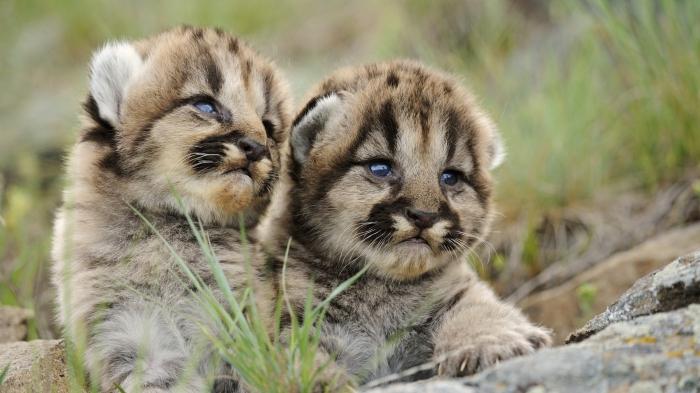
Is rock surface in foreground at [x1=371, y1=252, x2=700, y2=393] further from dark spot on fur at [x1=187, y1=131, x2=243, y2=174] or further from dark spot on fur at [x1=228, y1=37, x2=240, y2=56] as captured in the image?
dark spot on fur at [x1=228, y1=37, x2=240, y2=56]

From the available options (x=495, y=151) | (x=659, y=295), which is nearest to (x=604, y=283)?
(x=495, y=151)

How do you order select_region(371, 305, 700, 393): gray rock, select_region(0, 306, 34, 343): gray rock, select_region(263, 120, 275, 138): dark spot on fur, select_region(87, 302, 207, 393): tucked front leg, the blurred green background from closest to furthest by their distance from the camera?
select_region(371, 305, 700, 393): gray rock
select_region(87, 302, 207, 393): tucked front leg
select_region(263, 120, 275, 138): dark spot on fur
select_region(0, 306, 34, 343): gray rock
the blurred green background

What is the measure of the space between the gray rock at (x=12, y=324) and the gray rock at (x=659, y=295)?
300 centimetres

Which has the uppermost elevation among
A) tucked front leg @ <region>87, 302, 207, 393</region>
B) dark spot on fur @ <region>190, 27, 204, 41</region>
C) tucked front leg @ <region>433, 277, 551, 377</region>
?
dark spot on fur @ <region>190, 27, 204, 41</region>

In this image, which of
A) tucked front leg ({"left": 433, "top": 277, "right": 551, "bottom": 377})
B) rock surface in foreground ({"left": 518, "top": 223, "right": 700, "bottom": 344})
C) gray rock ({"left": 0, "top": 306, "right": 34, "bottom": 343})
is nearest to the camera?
tucked front leg ({"left": 433, "top": 277, "right": 551, "bottom": 377})

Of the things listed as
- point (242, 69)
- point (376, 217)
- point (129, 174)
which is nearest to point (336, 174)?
point (376, 217)

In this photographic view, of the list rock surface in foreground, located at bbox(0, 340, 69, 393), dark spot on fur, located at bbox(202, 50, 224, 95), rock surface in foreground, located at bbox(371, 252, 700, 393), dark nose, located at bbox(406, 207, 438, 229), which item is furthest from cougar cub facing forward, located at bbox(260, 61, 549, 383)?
rock surface in foreground, located at bbox(0, 340, 69, 393)

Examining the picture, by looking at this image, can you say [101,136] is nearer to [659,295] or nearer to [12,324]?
[12,324]

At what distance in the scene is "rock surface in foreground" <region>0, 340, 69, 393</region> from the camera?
4168mm

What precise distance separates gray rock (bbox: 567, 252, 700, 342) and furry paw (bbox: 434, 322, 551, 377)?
237 mm

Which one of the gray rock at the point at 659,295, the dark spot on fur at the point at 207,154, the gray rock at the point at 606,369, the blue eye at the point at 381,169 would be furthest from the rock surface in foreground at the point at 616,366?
the dark spot on fur at the point at 207,154

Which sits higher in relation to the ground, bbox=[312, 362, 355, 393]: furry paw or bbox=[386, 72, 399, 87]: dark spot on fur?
bbox=[386, 72, 399, 87]: dark spot on fur

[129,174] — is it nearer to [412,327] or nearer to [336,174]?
[336,174]

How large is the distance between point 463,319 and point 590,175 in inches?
148
